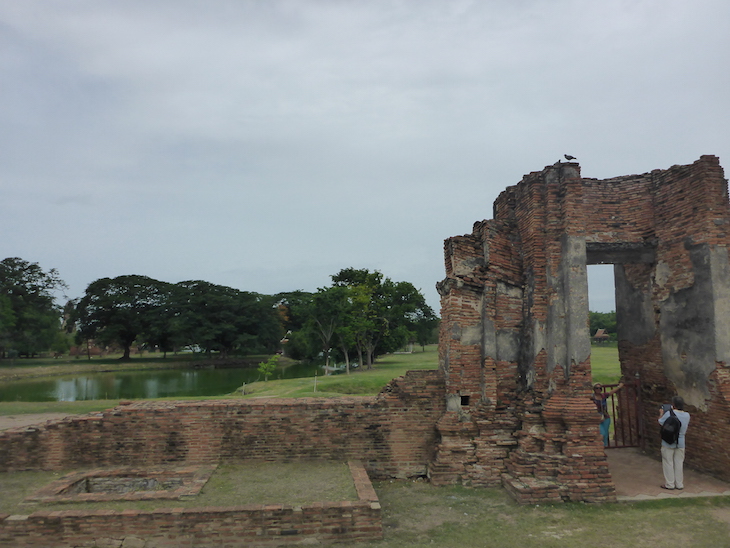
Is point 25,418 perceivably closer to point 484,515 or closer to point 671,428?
point 484,515

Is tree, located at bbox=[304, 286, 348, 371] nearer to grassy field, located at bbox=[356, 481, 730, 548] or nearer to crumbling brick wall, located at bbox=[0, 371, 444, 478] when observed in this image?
crumbling brick wall, located at bbox=[0, 371, 444, 478]

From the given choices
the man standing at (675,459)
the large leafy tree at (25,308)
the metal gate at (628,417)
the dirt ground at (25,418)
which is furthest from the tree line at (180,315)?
the man standing at (675,459)

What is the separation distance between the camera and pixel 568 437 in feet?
23.5

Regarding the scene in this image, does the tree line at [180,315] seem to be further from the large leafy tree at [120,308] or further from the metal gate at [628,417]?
the metal gate at [628,417]

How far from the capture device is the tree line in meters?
40.4

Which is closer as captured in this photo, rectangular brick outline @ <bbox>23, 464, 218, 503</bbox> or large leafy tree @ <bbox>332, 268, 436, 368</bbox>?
rectangular brick outline @ <bbox>23, 464, 218, 503</bbox>

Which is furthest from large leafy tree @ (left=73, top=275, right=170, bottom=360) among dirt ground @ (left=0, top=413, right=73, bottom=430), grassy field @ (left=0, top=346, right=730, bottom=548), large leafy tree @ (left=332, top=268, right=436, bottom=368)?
grassy field @ (left=0, top=346, right=730, bottom=548)

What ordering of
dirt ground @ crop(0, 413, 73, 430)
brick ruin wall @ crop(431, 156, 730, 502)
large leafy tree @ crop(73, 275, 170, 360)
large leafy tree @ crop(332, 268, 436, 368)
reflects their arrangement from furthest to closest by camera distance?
large leafy tree @ crop(73, 275, 170, 360) → large leafy tree @ crop(332, 268, 436, 368) → dirt ground @ crop(0, 413, 73, 430) → brick ruin wall @ crop(431, 156, 730, 502)

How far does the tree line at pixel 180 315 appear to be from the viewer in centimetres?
4038

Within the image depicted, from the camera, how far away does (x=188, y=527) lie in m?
5.58

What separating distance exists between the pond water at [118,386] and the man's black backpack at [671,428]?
68.5ft

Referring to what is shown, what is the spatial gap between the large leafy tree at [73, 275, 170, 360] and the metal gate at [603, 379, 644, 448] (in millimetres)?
47088

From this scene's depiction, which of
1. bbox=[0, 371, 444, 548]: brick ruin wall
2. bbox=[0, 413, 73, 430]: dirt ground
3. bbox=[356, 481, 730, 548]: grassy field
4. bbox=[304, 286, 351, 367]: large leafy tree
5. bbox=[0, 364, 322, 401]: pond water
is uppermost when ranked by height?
bbox=[304, 286, 351, 367]: large leafy tree

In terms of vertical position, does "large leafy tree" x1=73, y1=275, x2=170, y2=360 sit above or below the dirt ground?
above
